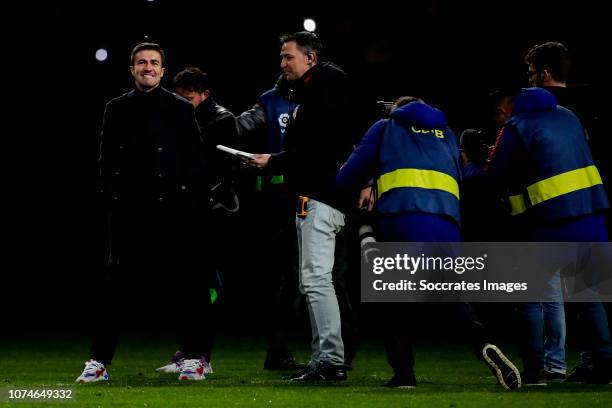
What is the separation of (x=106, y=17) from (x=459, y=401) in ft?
21.7

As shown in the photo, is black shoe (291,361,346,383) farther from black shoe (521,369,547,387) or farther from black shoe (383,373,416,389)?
black shoe (521,369,547,387)

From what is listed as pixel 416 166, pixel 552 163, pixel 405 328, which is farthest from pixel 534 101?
pixel 405 328

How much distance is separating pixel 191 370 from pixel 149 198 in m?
0.91

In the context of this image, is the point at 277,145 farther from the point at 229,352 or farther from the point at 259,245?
the point at 259,245

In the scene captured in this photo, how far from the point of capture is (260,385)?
596 cm

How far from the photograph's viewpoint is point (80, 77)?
11.0 m

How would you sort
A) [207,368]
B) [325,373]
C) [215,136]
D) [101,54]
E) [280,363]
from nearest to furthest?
[325,373]
[207,368]
[280,363]
[215,136]
[101,54]

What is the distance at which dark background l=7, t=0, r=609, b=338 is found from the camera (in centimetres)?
1066

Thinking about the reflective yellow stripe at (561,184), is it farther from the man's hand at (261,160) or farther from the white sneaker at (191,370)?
the white sneaker at (191,370)

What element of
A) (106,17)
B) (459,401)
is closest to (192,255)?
(459,401)

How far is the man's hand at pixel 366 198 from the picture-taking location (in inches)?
232

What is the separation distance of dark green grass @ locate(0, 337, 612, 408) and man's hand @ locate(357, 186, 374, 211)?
88 centimetres

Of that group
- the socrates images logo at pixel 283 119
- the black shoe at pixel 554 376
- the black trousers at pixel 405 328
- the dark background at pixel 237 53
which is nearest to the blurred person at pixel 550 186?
the black shoe at pixel 554 376

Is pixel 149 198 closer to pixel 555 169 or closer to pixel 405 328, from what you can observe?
pixel 405 328
